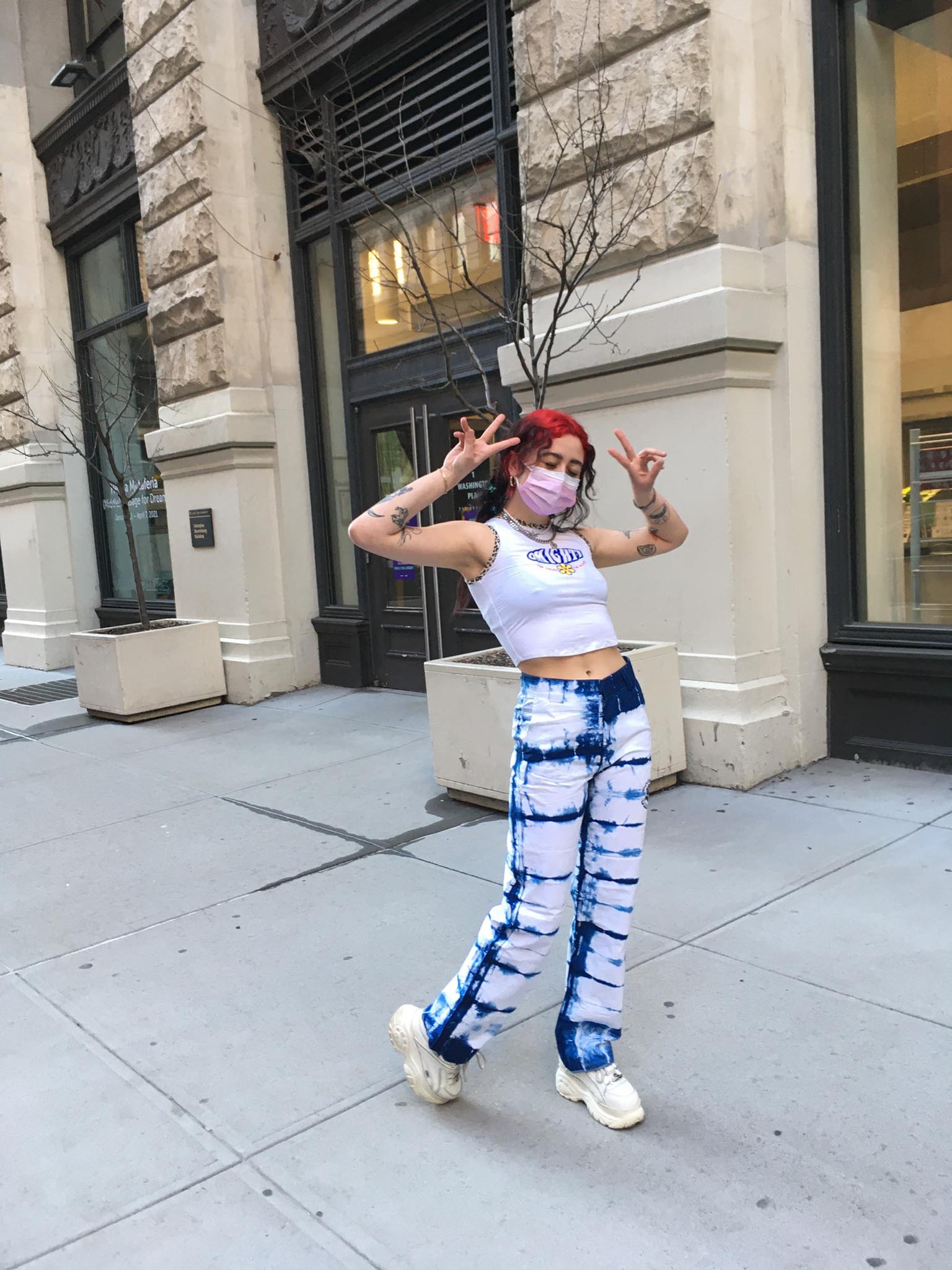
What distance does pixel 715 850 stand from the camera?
4684mm

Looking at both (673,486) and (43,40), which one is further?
(43,40)

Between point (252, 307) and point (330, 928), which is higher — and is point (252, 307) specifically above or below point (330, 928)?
above

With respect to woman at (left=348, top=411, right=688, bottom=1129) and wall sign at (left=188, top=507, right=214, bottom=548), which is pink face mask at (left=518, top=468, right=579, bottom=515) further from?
wall sign at (left=188, top=507, right=214, bottom=548)

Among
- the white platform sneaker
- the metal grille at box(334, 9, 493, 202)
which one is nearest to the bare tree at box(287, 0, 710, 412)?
the metal grille at box(334, 9, 493, 202)

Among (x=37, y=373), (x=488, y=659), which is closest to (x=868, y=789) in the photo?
(x=488, y=659)

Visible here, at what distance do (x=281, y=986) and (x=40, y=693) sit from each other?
7914 millimetres

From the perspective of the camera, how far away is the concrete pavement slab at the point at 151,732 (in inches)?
303

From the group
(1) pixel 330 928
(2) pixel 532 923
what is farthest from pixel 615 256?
(2) pixel 532 923

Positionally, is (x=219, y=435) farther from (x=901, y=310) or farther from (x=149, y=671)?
(x=901, y=310)

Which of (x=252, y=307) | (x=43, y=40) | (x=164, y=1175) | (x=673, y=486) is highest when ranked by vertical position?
(x=43, y=40)

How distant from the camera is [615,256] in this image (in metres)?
5.85

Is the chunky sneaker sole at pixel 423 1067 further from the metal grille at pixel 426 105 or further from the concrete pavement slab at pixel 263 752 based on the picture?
the metal grille at pixel 426 105

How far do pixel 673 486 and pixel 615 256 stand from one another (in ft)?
4.38

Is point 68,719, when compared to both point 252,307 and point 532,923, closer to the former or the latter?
point 252,307
